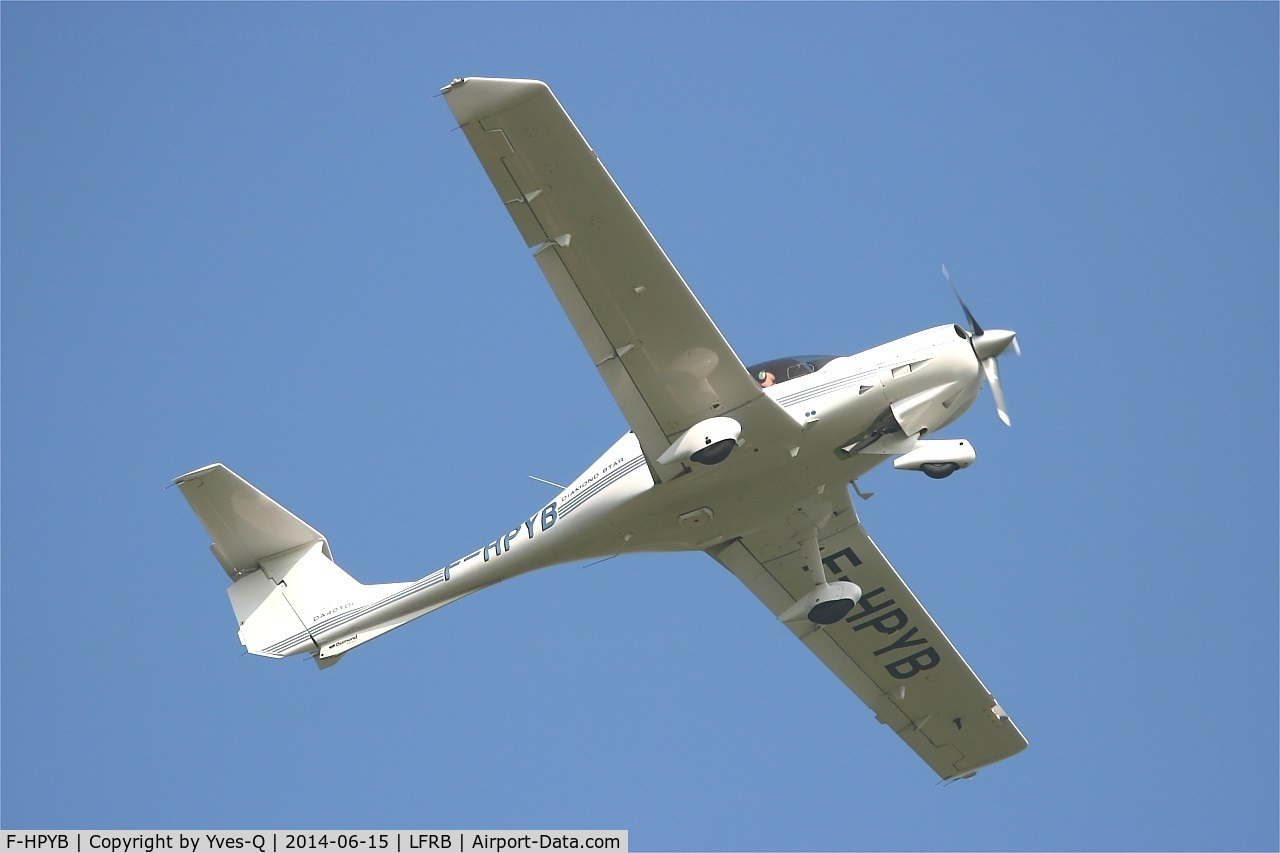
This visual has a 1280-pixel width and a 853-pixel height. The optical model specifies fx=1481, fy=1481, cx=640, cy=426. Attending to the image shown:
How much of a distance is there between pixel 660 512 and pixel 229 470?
6.54 meters

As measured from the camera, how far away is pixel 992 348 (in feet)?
59.8

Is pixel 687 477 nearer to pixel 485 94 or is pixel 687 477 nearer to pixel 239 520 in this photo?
pixel 485 94

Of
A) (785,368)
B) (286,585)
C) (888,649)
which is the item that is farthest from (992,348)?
(286,585)

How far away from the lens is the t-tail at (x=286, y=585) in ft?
69.0

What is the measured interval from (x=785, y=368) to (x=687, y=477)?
1834mm

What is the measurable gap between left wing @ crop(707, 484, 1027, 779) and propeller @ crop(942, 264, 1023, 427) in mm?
2897

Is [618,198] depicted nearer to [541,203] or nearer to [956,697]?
[541,203]

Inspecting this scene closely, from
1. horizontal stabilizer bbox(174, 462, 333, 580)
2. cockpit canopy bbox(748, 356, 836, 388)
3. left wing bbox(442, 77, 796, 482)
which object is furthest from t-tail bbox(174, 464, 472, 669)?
cockpit canopy bbox(748, 356, 836, 388)

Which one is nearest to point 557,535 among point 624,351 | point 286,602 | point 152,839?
point 624,351

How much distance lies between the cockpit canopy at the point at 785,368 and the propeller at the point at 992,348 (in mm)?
1732

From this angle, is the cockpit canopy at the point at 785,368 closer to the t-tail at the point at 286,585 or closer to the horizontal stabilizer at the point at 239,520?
the t-tail at the point at 286,585

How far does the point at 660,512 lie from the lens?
62.7 ft

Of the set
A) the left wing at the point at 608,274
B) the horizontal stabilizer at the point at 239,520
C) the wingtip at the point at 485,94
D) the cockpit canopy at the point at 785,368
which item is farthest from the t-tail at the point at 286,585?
the wingtip at the point at 485,94

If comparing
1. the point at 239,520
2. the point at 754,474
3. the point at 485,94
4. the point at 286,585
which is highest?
the point at 485,94
